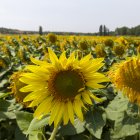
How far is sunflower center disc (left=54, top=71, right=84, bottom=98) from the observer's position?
175 centimetres

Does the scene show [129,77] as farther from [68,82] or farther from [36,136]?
[36,136]

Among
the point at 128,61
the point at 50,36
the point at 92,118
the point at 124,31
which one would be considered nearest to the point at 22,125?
the point at 92,118

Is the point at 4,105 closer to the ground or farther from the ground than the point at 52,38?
closer to the ground

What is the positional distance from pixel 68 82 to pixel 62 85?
46mm

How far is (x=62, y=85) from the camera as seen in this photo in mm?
1772

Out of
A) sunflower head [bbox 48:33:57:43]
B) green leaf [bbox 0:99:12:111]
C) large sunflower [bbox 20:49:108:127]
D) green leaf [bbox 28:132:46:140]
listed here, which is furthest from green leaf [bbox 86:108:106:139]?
sunflower head [bbox 48:33:57:43]

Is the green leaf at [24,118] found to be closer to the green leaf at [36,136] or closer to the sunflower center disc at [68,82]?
the green leaf at [36,136]

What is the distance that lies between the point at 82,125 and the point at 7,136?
0.71m

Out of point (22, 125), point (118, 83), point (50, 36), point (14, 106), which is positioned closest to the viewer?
point (118, 83)

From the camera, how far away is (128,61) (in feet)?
6.07

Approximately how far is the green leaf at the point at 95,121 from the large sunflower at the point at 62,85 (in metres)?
0.40

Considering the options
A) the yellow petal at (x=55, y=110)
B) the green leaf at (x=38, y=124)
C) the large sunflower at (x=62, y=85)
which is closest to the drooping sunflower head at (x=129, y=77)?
the large sunflower at (x=62, y=85)

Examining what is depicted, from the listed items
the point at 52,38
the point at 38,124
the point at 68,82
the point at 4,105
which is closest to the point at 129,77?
the point at 68,82

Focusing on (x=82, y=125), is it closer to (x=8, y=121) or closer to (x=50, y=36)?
(x=8, y=121)
